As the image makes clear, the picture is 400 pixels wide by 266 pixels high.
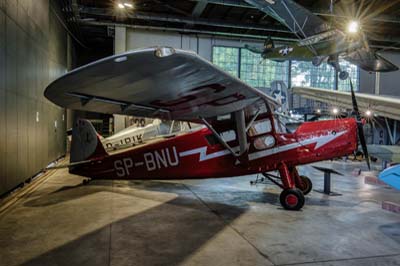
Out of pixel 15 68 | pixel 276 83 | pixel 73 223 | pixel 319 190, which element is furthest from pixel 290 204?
pixel 276 83

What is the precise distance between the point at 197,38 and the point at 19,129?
11371 mm

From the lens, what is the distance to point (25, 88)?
21.3 ft

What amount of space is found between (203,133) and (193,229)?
2.18 metres

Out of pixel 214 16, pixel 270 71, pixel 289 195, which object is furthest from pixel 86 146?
pixel 270 71

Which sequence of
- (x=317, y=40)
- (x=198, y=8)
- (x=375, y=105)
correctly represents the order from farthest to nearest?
(x=198, y=8)
(x=317, y=40)
(x=375, y=105)

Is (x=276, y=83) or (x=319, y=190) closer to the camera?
(x=319, y=190)

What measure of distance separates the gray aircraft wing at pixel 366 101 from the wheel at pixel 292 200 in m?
4.94

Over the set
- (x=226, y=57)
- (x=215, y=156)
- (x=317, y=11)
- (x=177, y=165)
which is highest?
(x=317, y=11)

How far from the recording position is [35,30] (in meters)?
7.39

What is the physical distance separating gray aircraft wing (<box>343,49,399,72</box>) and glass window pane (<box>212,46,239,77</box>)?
5.83 metres

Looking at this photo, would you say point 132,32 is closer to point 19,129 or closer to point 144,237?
point 19,129

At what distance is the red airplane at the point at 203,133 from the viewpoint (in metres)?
3.15

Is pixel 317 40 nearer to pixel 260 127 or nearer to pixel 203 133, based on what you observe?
pixel 260 127

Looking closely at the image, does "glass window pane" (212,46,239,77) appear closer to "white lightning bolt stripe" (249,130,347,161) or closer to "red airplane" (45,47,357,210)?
"red airplane" (45,47,357,210)
